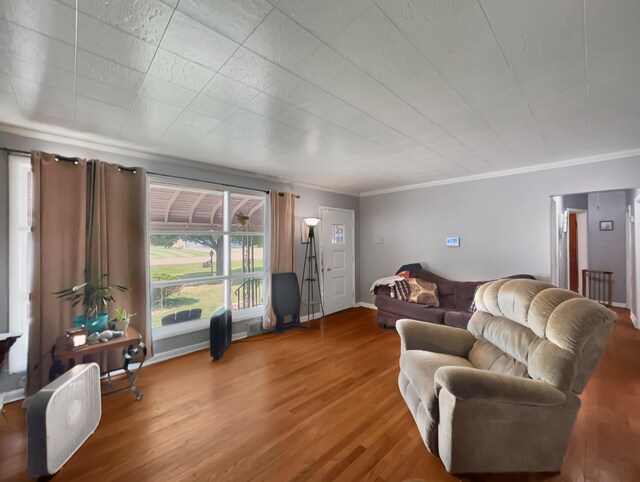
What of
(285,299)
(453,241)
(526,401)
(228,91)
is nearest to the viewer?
(526,401)

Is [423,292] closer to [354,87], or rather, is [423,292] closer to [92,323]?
[354,87]

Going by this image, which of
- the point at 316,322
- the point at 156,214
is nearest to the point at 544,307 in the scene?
the point at 316,322

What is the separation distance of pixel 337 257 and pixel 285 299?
1.50 metres

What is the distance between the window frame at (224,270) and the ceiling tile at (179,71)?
1722 millimetres

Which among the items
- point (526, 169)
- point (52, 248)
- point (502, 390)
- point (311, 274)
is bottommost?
point (502, 390)

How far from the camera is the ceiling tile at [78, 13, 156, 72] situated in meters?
1.19

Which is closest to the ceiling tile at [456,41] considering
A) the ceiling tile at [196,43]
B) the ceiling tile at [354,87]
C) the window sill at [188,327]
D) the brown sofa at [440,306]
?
the ceiling tile at [354,87]

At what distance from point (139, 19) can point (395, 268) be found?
470 cm

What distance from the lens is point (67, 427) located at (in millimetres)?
1583

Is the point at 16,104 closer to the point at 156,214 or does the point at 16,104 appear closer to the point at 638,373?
the point at 156,214

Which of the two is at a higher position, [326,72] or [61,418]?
[326,72]

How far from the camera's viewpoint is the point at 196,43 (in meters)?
1.30

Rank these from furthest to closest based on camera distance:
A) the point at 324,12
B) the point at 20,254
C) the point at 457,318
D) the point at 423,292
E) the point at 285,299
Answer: the point at 285,299 → the point at 423,292 → the point at 457,318 → the point at 20,254 → the point at 324,12

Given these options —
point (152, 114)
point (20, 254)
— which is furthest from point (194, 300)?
point (152, 114)
